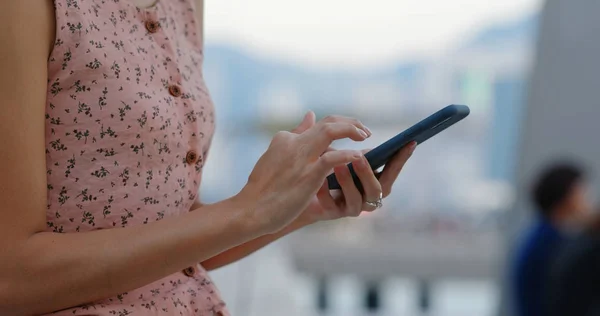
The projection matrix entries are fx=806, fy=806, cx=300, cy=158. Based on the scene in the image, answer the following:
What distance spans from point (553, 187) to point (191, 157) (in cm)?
321

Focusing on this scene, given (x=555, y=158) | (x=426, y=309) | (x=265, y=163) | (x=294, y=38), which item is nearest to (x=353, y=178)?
(x=265, y=163)

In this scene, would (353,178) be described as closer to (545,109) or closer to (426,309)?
(545,109)

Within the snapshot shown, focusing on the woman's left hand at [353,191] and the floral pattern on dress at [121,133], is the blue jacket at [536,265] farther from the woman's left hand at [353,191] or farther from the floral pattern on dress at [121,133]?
the floral pattern on dress at [121,133]

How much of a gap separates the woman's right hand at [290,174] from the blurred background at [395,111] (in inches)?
163

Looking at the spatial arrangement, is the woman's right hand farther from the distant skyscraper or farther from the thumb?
the distant skyscraper

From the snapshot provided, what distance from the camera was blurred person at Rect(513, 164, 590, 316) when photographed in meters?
3.56

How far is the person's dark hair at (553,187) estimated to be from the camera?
369cm

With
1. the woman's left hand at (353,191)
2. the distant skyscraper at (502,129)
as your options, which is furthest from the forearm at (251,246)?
the distant skyscraper at (502,129)

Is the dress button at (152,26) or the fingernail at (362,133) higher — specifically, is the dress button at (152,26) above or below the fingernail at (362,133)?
above

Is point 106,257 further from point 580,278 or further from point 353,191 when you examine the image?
point 580,278

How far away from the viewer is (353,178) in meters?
0.77

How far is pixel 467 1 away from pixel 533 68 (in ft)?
6.81

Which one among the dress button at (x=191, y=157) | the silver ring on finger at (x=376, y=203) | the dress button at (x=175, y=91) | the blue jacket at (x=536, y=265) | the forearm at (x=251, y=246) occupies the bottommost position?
the blue jacket at (x=536, y=265)

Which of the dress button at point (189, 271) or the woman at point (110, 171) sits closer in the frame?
the woman at point (110, 171)
